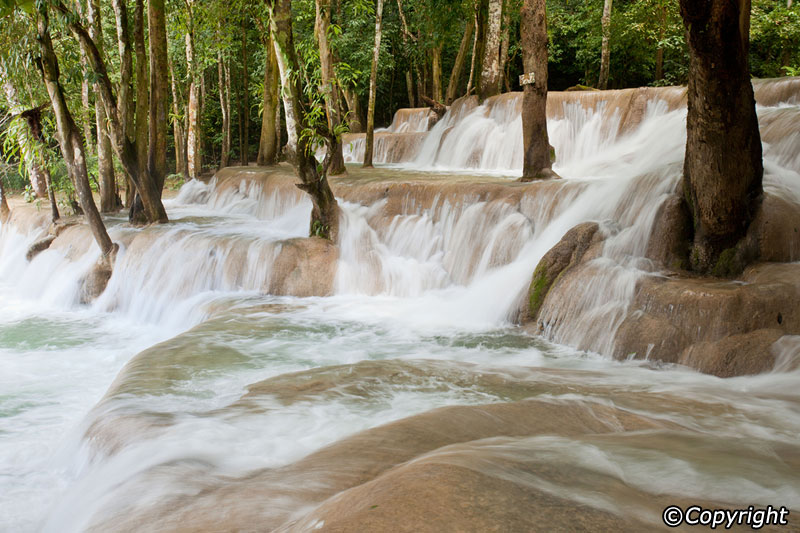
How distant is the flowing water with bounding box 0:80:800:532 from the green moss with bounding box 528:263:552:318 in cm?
24

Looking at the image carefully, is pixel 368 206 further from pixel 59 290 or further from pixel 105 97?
pixel 59 290

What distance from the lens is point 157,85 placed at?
11555mm

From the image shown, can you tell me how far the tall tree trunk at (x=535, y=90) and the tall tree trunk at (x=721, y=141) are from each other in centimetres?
390

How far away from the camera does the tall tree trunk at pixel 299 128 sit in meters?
8.75

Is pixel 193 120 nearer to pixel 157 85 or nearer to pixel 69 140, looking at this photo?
pixel 157 85

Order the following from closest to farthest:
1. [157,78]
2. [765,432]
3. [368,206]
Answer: [765,432] → [368,206] → [157,78]

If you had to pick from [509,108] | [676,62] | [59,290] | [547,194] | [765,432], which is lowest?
[59,290]

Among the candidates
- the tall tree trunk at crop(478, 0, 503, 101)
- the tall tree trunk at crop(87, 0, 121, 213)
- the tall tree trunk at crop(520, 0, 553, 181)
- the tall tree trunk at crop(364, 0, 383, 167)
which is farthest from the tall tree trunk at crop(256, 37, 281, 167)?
the tall tree trunk at crop(520, 0, 553, 181)

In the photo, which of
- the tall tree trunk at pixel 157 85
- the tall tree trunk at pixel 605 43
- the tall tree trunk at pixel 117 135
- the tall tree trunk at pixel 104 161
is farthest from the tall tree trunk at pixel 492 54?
the tall tree trunk at pixel 104 161

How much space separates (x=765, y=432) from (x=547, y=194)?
5289mm

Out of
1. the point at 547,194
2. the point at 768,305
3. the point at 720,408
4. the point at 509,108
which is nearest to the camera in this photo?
the point at 720,408

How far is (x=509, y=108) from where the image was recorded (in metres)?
14.9

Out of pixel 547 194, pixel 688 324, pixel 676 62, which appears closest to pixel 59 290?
pixel 547 194

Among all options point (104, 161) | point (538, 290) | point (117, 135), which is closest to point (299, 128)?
point (117, 135)
